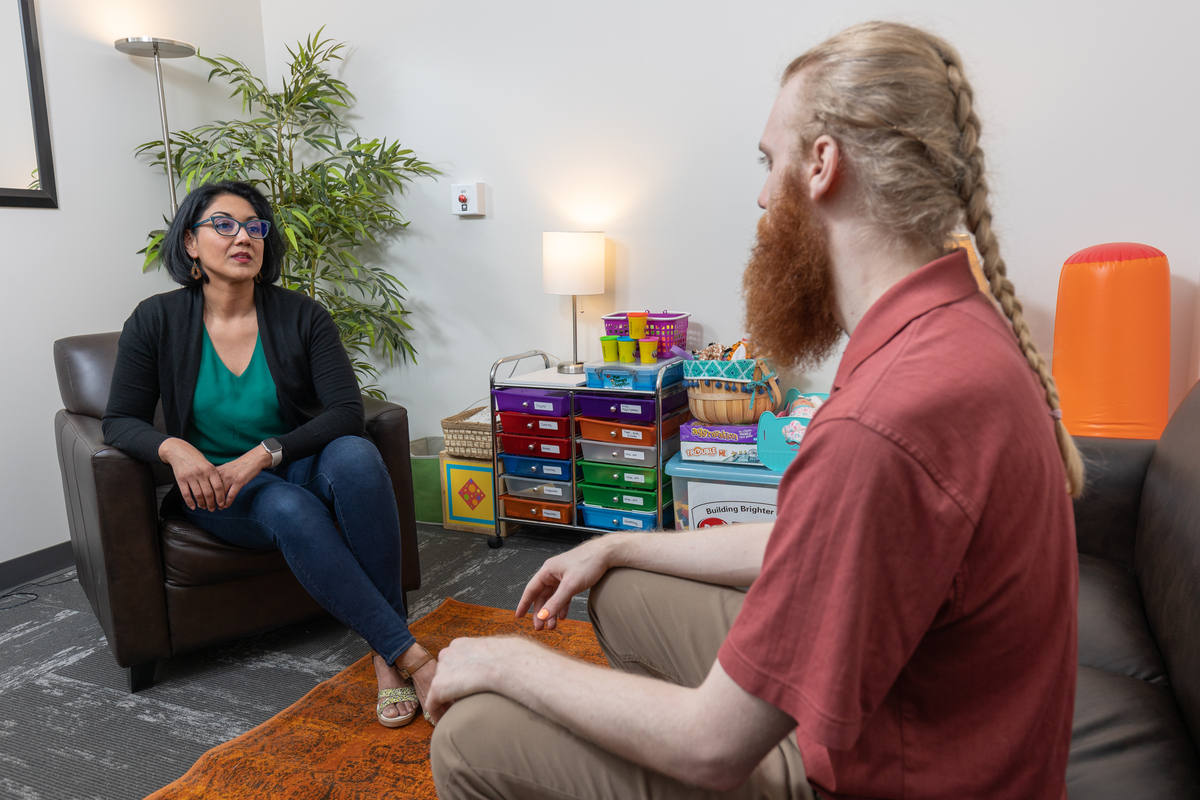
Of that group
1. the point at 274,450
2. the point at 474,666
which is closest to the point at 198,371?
the point at 274,450

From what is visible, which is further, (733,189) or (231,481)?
(733,189)

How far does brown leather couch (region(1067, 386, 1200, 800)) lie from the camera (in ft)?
3.11

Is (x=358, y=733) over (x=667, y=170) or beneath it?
beneath

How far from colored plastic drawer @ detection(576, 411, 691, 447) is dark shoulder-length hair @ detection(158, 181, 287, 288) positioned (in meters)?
1.10

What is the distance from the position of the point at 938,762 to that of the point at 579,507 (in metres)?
2.13

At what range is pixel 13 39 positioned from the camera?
2.47m

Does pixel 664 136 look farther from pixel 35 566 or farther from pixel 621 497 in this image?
pixel 35 566

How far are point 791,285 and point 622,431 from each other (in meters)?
1.74

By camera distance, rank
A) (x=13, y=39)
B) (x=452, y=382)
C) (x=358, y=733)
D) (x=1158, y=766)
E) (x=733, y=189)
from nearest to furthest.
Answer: (x=1158, y=766)
(x=358, y=733)
(x=13, y=39)
(x=733, y=189)
(x=452, y=382)

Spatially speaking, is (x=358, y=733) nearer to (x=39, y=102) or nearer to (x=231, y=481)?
(x=231, y=481)

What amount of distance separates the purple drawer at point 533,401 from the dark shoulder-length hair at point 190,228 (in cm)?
91

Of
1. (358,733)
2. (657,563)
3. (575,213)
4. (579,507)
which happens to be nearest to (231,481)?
(358,733)

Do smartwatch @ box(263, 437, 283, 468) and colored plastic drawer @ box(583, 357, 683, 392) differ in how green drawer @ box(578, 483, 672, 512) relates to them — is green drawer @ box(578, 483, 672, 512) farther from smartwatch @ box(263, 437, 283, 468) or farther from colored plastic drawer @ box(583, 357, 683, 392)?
smartwatch @ box(263, 437, 283, 468)

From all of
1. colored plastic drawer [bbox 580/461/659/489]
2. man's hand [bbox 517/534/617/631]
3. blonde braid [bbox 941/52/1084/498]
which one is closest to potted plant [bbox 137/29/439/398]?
colored plastic drawer [bbox 580/461/659/489]
